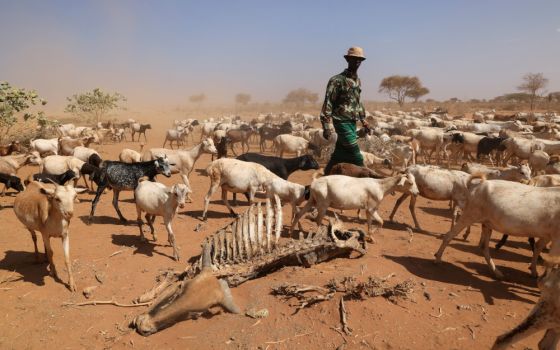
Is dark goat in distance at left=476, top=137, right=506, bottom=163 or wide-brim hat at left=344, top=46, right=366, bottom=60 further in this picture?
dark goat in distance at left=476, top=137, right=506, bottom=163

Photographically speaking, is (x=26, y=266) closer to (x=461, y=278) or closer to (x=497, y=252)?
(x=461, y=278)

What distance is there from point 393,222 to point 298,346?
5.88 metres

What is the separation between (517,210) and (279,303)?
12.6ft

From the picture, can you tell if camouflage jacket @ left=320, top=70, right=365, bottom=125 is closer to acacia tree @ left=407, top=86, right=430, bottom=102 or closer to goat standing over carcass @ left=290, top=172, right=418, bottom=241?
goat standing over carcass @ left=290, top=172, right=418, bottom=241

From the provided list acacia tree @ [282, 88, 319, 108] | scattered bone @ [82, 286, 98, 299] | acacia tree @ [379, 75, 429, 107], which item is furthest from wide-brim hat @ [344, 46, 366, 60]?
acacia tree @ [282, 88, 319, 108]

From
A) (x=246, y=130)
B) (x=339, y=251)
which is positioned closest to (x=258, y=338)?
(x=339, y=251)

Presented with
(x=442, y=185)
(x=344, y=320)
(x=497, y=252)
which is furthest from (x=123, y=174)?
(x=497, y=252)

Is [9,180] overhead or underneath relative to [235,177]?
underneath

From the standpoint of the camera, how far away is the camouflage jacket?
8.05 meters

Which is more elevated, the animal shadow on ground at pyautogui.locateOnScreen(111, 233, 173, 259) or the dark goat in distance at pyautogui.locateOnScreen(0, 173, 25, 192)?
the dark goat in distance at pyautogui.locateOnScreen(0, 173, 25, 192)

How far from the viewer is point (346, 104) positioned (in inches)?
326

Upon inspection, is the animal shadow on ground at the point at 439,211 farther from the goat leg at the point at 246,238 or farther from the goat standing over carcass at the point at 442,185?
the goat leg at the point at 246,238

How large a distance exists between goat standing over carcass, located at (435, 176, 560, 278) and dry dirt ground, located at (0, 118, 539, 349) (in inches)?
37.2

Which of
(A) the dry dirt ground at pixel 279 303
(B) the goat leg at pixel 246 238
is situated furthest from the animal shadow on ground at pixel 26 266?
(B) the goat leg at pixel 246 238
